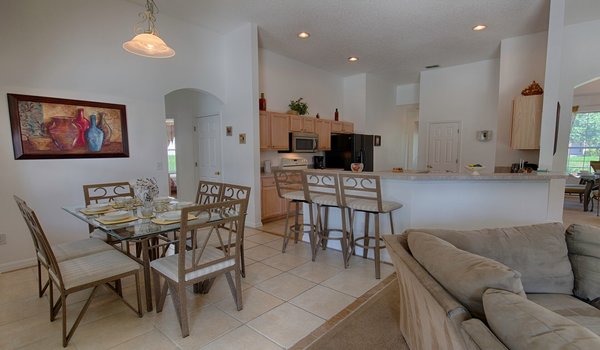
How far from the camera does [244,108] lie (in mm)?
4730

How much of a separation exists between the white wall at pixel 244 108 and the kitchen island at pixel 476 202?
2.34 metres

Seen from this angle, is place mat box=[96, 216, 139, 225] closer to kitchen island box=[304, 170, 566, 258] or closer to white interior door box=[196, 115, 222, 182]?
kitchen island box=[304, 170, 566, 258]

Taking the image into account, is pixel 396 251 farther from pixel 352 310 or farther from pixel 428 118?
pixel 428 118

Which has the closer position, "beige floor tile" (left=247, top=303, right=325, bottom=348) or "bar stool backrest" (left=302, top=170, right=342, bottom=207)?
"beige floor tile" (left=247, top=303, right=325, bottom=348)

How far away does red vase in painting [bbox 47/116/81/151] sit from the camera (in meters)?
3.31

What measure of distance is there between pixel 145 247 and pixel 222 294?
2.73ft

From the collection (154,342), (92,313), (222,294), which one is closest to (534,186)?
(222,294)

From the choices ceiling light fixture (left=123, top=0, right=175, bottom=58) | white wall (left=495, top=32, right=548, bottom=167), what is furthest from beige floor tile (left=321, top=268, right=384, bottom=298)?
white wall (left=495, top=32, right=548, bottom=167)

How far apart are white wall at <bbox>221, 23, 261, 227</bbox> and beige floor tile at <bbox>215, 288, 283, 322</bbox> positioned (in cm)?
227

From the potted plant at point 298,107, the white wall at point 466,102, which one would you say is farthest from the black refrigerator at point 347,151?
the white wall at point 466,102

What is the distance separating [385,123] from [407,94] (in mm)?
1154

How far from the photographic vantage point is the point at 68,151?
3.43 meters

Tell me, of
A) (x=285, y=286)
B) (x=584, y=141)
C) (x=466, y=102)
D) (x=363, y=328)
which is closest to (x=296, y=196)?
(x=285, y=286)

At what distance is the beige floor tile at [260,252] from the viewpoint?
3.48 meters
